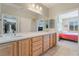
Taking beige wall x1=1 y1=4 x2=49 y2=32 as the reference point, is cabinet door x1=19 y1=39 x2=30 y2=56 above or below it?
below

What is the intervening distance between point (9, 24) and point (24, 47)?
0.76 meters

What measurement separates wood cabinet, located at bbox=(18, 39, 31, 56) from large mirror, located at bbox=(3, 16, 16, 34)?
0.57m

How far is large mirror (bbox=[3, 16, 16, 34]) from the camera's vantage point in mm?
2762

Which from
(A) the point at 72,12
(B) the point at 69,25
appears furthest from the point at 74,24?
(A) the point at 72,12

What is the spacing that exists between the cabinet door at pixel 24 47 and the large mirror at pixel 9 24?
22.4 inches

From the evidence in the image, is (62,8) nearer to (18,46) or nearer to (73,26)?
(73,26)

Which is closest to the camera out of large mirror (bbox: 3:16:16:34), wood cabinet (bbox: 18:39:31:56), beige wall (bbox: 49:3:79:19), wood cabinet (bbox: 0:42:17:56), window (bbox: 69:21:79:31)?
wood cabinet (bbox: 0:42:17:56)

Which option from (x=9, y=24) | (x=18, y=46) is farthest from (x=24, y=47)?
(x=9, y=24)

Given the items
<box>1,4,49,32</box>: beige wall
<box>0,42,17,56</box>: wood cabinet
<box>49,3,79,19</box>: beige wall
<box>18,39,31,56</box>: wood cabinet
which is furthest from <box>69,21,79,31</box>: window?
<box>0,42,17,56</box>: wood cabinet

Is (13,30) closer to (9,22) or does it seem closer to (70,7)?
(9,22)

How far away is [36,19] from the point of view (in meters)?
3.83

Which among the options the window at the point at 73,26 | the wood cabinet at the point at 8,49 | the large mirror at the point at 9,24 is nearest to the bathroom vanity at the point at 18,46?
the wood cabinet at the point at 8,49

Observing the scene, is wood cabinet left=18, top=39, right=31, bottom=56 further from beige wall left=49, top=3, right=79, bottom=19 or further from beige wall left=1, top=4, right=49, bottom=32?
beige wall left=49, top=3, right=79, bottom=19

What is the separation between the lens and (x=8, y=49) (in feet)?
6.73
